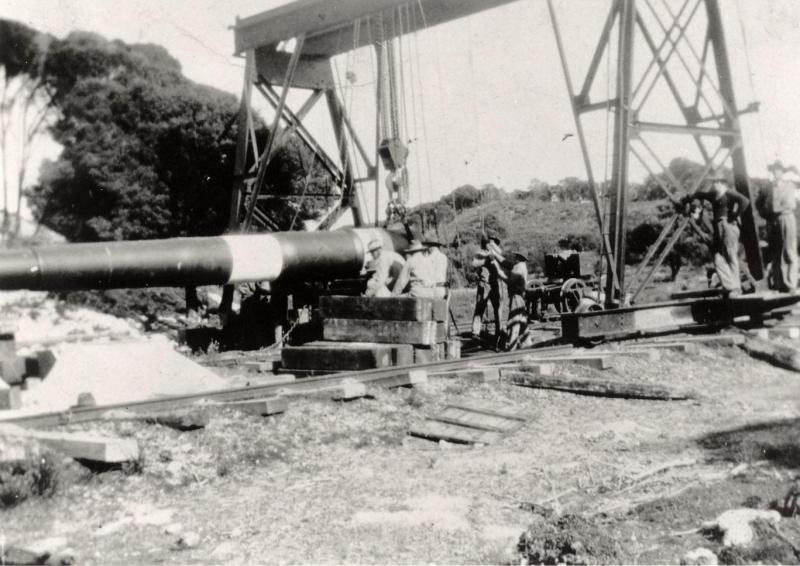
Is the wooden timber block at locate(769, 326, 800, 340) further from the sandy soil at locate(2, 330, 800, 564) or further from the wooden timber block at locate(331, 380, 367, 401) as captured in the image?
the wooden timber block at locate(331, 380, 367, 401)

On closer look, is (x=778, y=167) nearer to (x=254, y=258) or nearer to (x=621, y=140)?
(x=621, y=140)

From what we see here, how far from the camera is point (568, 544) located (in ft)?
11.0

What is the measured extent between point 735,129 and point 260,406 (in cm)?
854

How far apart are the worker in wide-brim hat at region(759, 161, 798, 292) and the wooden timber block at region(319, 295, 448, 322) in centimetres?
474

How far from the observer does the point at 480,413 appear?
637 cm

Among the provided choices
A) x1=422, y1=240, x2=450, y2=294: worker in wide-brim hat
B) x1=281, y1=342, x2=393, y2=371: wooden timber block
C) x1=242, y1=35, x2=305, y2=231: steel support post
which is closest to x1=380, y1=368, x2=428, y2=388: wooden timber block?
x1=281, y1=342, x2=393, y2=371: wooden timber block

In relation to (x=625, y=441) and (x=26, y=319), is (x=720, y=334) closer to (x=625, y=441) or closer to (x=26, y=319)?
(x=625, y=441)

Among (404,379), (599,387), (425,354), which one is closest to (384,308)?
(425,354)

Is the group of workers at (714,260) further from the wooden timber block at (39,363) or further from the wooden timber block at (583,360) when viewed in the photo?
the wooden timber block at (39,363)

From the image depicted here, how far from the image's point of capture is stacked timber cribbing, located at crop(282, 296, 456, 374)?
8406mm

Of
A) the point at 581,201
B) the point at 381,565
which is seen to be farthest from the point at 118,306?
the point at 581,201

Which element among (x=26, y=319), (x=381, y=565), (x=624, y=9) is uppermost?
(x=624, y=9)

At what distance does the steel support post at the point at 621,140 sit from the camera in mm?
10141

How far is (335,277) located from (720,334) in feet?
17.8
